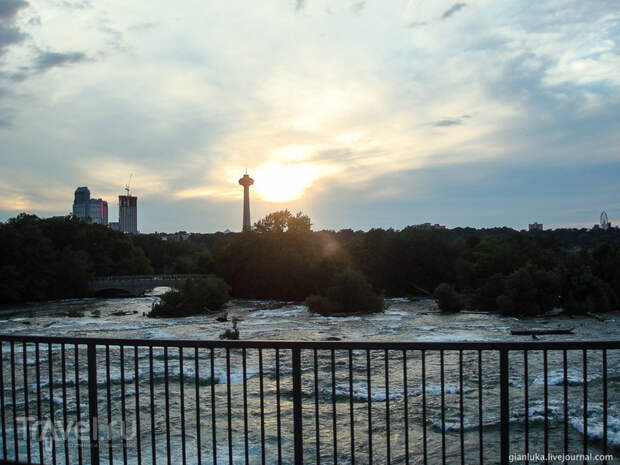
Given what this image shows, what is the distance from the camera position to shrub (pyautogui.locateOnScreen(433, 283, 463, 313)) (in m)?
32.3

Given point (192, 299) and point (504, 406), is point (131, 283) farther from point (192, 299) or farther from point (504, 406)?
point (504, 406)

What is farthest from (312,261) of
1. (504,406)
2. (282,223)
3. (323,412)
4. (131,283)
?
(504,406)

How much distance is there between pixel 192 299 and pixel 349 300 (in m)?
10.5

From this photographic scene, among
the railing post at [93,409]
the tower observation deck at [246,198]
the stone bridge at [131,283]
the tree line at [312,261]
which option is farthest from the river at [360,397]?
the tower observation deck at [246,198]

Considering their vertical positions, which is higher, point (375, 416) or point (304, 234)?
point (304, 234)

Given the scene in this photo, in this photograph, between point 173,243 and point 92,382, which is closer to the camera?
point 92,382

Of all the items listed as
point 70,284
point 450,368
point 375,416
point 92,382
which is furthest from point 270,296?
point 92,382

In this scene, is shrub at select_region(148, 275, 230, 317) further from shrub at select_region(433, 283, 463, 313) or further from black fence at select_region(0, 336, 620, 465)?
black fence at select_region(0, 336, 620, 465)

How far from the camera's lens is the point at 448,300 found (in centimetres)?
3238

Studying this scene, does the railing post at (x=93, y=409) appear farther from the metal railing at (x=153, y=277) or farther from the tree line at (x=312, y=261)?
the metal railing at (x=153, y=277)

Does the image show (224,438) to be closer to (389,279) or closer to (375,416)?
(375,416)

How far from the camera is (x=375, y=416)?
10727mm

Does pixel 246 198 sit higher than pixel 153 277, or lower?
higher

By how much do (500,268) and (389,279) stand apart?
38.2 feet
